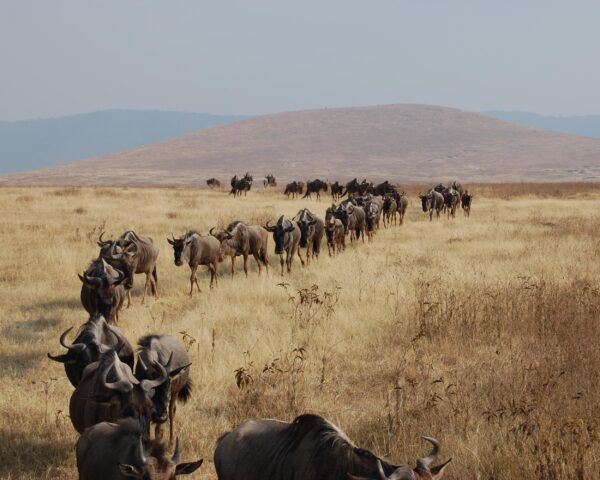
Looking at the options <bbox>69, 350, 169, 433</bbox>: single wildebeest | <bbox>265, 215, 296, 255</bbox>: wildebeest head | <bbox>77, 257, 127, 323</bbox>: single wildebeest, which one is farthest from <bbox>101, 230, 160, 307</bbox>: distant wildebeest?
<bbox>69, 350, 169, 433</bbox>: single wildebeest

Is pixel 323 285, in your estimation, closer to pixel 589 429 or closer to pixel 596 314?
pixel 596 314

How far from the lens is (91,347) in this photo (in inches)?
279

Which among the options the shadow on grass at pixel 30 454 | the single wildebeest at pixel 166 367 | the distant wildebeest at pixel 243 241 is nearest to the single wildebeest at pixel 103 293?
the single wildebeest at pixel 166 367

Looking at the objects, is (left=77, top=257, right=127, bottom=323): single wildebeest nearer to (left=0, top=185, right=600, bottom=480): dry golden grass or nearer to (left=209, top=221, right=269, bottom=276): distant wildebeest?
(left=0, top=185, right=600, bottom=480): dry golden grass

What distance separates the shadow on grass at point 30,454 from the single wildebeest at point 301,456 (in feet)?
7.46

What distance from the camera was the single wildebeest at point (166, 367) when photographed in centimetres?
644

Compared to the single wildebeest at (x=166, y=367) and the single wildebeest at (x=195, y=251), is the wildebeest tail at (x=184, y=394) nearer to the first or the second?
the single wildebeest at (x=166, y=367)

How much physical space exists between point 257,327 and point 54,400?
148 inches

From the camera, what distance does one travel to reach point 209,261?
15.6 meters

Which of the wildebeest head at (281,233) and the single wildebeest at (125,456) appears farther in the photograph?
the wildebeest head at (281,233)

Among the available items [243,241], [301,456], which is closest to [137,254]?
[243,241]

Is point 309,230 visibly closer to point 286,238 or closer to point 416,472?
point 286,238

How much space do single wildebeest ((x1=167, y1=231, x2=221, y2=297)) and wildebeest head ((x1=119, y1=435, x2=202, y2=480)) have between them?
10156 millimetres

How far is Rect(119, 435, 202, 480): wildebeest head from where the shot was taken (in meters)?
4.17
